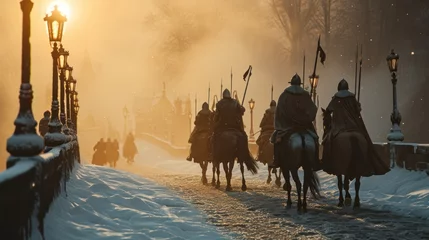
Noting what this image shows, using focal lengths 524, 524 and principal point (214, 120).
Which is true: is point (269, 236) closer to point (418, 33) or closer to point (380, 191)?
point (380, 191)

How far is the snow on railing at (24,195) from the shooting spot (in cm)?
420

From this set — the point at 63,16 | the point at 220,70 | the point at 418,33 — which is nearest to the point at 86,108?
the point at 220,70

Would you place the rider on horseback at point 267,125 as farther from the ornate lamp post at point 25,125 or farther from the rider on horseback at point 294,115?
the ornate lamp post at point 25,125

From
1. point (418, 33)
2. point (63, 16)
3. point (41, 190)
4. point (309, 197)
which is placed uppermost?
point (418, 33)

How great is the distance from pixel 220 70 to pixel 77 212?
5180 centimetres

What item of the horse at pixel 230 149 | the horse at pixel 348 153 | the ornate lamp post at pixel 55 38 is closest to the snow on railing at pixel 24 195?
the ornate lamp post at pixel 55 38

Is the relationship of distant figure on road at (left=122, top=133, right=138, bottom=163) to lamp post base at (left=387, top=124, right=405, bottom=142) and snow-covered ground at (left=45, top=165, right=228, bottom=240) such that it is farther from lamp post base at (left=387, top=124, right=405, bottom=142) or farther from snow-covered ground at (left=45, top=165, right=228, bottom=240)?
snow-covered ground at (left=45, top=165, right=228, bottom=240)

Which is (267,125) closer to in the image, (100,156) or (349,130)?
(349,130)

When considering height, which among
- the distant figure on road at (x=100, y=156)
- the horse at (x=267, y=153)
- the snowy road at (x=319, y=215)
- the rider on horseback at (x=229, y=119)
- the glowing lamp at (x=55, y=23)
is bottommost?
the distant figure on road at (x=100, y=156)

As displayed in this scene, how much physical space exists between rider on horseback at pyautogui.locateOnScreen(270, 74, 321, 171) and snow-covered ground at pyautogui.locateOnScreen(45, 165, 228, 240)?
217cm

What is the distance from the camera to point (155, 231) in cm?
720

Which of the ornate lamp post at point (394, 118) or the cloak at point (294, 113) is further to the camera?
the ornate lamp post at point (394, 118)

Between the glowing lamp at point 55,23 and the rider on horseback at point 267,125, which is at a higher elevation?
the glowing lamp at point 55,23

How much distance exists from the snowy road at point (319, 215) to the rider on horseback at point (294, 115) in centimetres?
107
